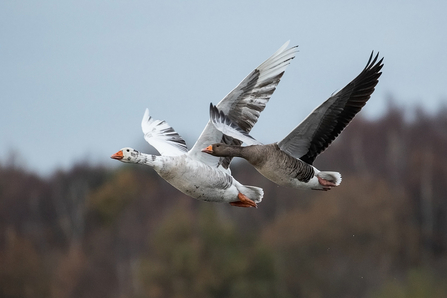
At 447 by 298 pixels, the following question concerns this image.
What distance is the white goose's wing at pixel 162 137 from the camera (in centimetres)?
1139

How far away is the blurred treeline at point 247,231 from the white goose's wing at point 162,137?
12168 millimetres

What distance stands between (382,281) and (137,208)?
1135 cm

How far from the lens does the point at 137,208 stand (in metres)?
33.4

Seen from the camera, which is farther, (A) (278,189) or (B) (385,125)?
(B) (385,125)

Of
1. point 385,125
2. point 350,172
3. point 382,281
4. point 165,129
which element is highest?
point 385,125

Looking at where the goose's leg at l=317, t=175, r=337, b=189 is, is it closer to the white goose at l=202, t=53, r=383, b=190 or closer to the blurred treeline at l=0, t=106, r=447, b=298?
the white goose at l=202, t=53, r=383, b=190

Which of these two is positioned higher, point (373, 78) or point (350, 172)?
point (350, 172)

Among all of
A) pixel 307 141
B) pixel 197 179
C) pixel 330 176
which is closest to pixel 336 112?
pixel 307 141

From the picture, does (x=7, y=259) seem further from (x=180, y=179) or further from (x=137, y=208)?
(x=180, y=179)

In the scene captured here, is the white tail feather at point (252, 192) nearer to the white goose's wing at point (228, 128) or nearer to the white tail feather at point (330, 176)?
the white tail feather at point (330, 176)

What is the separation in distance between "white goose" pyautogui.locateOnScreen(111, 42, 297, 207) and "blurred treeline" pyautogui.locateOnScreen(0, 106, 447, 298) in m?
12.7

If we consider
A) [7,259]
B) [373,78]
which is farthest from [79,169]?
[373,78]

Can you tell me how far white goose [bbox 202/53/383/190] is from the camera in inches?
391

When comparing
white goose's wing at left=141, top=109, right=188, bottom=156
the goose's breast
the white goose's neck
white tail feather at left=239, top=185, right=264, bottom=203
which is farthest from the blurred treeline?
→ the white goose's neck
